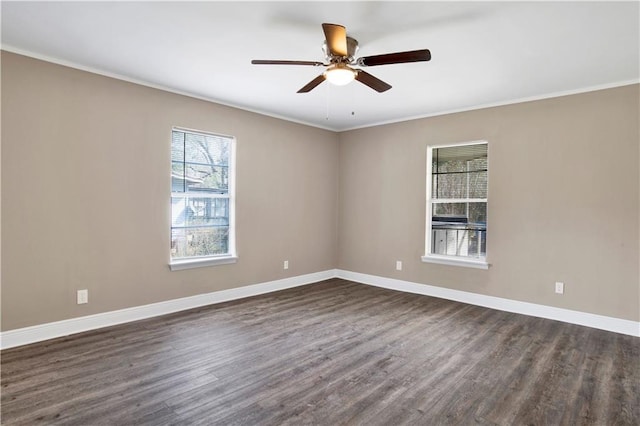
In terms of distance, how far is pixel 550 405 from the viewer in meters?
2.30

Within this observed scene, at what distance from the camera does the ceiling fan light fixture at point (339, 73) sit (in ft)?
8.45

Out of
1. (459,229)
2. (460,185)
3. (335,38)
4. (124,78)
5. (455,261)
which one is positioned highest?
(124,78)

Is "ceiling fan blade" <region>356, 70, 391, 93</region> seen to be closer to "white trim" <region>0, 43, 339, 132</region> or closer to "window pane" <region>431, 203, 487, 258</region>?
"white trim" <region>0, 43, 339, 132</region>

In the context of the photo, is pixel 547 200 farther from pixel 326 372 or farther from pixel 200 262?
pixel 200 262

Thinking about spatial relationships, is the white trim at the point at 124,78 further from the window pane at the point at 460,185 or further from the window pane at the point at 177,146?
the window pane at the point at 460,185

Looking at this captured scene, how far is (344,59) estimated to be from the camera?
2547mm

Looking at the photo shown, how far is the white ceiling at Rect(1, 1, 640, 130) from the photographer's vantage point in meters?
2.34

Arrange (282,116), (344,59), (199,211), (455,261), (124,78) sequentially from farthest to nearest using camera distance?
(282,116) < (455,261) < (199,211) < (124,78) < (344,59)

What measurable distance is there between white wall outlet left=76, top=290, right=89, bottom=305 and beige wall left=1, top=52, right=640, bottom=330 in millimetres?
49

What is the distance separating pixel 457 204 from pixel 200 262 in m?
3.47

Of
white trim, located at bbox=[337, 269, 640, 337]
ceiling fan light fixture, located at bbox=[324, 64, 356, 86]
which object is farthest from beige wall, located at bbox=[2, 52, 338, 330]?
ceiling fan light fixture, located at bbox=[324, 64, 356, 86]

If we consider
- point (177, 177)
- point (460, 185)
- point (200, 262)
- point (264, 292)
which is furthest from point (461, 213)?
point (177, 177)

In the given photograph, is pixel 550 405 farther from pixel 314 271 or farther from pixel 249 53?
pixel 314 271

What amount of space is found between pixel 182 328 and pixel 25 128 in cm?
229
